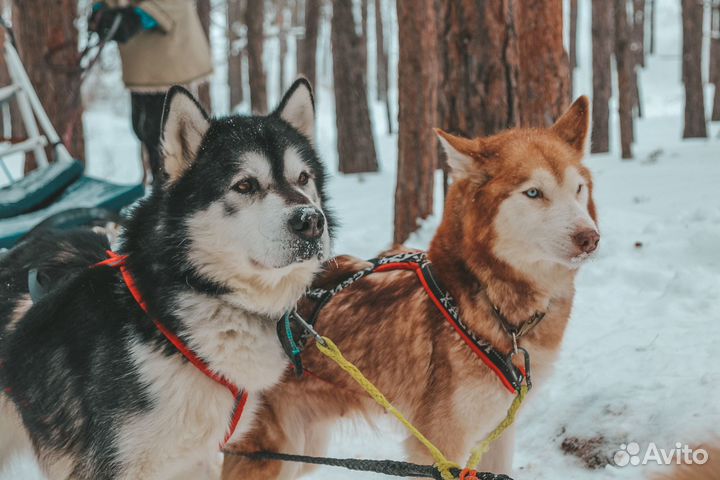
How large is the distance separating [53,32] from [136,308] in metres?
5.67

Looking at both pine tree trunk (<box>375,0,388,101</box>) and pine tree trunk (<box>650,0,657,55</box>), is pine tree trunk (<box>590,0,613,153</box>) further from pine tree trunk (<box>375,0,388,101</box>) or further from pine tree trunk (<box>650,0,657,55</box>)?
pine tree trunk (<box>650,0,657,55</box>)

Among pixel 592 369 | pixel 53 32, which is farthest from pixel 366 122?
pixel 592 369

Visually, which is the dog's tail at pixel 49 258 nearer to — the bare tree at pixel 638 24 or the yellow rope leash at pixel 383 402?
the yellow rope leash at pixel 383 402

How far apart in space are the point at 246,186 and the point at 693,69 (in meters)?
14.8

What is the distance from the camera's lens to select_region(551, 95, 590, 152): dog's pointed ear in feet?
8.75

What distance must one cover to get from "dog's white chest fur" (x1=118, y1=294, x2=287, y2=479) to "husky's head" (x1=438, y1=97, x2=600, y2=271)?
0.92 m

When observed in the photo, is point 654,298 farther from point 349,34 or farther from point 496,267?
point 349,34

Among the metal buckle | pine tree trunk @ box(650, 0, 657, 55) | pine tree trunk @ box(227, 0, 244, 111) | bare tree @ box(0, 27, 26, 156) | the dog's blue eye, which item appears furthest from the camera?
pine tree trunk @ box(650, 0, 657, 55)

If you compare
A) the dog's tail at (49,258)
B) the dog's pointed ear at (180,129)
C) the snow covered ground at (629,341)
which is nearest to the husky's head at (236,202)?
the dog's pointed ear at (180,129)

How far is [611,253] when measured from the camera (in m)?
5.36

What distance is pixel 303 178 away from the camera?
7.95 ft

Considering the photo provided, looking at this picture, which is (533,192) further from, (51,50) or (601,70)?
(601,70)

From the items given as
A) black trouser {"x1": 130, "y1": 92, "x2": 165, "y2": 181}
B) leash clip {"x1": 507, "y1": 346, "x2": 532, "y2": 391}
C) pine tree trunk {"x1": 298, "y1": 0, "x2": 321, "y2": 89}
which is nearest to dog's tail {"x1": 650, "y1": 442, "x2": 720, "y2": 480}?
leash clip {"x1": 507, "y1": 346, "x2": 532, "y2": 391}

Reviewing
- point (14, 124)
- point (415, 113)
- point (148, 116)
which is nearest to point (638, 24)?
point (14, 124)
